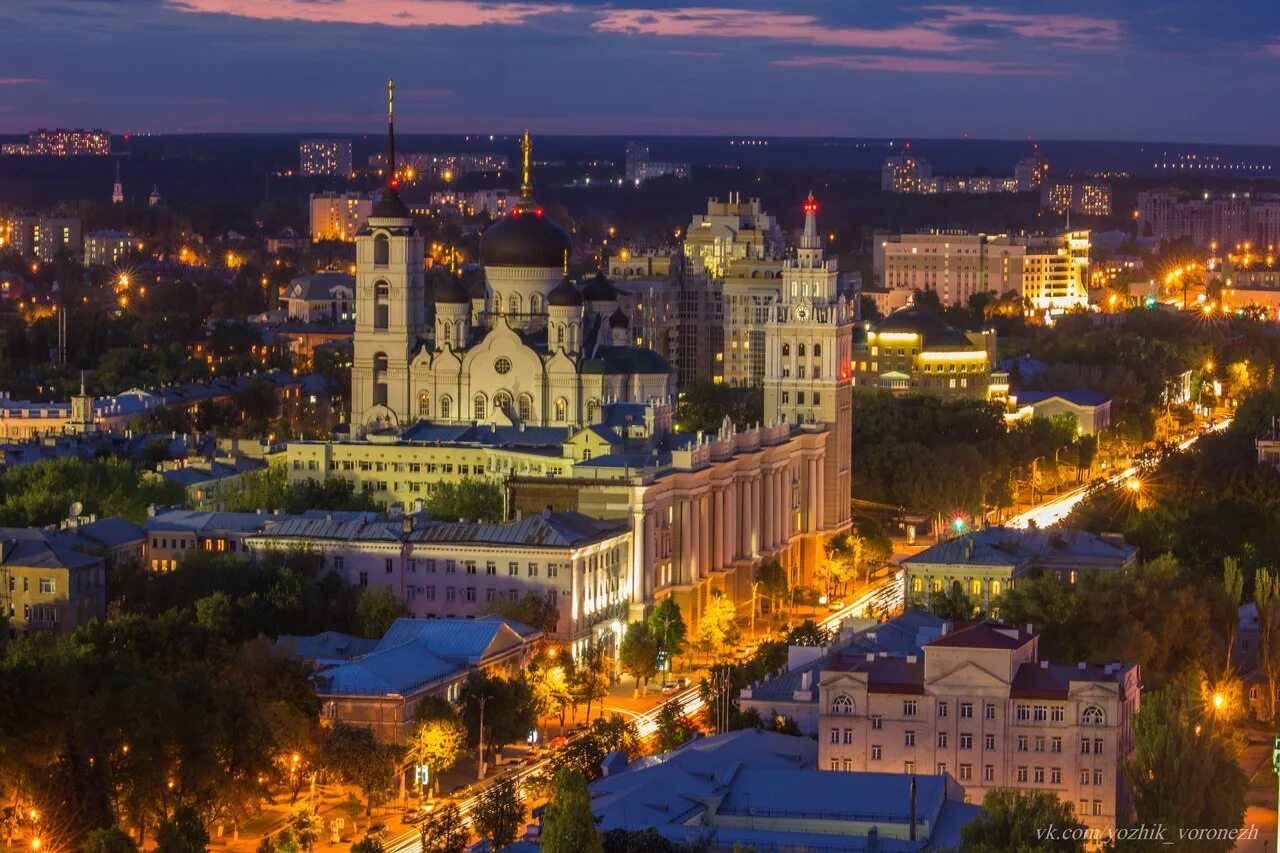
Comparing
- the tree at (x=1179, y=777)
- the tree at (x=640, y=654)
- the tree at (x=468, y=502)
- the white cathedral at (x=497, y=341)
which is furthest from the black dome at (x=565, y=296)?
the tree at (x=1179, y=777)

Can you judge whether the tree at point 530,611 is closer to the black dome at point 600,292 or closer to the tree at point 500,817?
the tree at point 500,817

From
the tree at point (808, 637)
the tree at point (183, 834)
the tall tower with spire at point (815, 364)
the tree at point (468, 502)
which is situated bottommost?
the tree at point (183, 834)

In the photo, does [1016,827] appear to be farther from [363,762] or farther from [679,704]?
[679,704]

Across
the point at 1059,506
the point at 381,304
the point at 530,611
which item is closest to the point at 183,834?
the point at 530,611

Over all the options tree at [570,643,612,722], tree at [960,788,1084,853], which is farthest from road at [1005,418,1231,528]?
tree at [960,788,1084,853]

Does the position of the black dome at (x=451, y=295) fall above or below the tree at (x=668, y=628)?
above

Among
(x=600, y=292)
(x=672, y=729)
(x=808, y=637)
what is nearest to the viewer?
(x=672, y=729)

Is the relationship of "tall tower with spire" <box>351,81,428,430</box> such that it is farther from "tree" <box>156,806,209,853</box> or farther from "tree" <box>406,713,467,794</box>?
"tree" <box>156,806,209,853</box>
